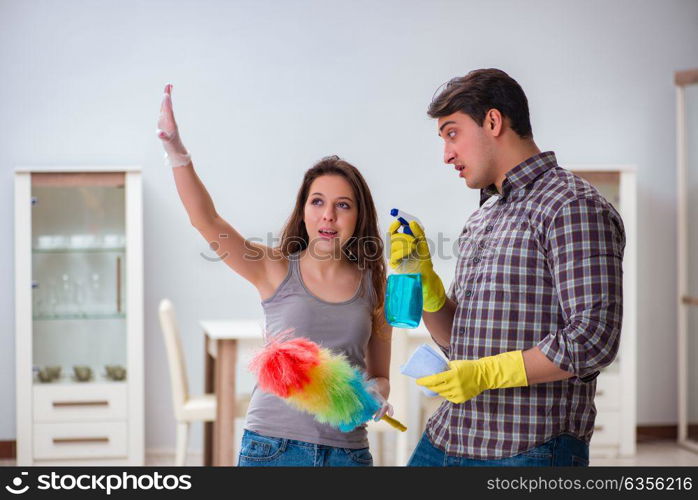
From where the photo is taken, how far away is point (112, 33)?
4.09m

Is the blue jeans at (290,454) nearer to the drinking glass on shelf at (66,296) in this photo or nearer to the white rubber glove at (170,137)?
the white rubber glove at (170,137)

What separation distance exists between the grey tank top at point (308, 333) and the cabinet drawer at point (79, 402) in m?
2.44

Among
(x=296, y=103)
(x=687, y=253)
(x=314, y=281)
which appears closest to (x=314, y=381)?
(x=314, y=281)

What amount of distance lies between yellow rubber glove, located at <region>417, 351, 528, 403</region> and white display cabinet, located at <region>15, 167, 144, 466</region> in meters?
2.65

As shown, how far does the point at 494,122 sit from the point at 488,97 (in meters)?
0.05

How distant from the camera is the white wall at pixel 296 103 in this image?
407 cm

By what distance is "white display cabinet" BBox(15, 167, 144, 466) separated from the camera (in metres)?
3.77

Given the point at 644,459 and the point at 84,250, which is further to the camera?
→ the point at 644,459

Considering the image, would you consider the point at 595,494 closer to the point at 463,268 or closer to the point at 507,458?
the point at 507,458

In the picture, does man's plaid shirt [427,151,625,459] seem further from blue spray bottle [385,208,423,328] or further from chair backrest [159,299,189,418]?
chair backrest [159,299,189,418]

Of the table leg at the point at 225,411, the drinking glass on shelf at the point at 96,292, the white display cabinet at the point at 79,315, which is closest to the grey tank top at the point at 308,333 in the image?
the table leg at the point at 225,411

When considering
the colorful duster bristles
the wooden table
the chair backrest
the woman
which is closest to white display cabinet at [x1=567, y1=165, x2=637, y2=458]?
the wooden table

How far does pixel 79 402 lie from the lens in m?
3.81

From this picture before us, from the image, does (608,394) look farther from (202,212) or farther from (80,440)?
(202,212)
